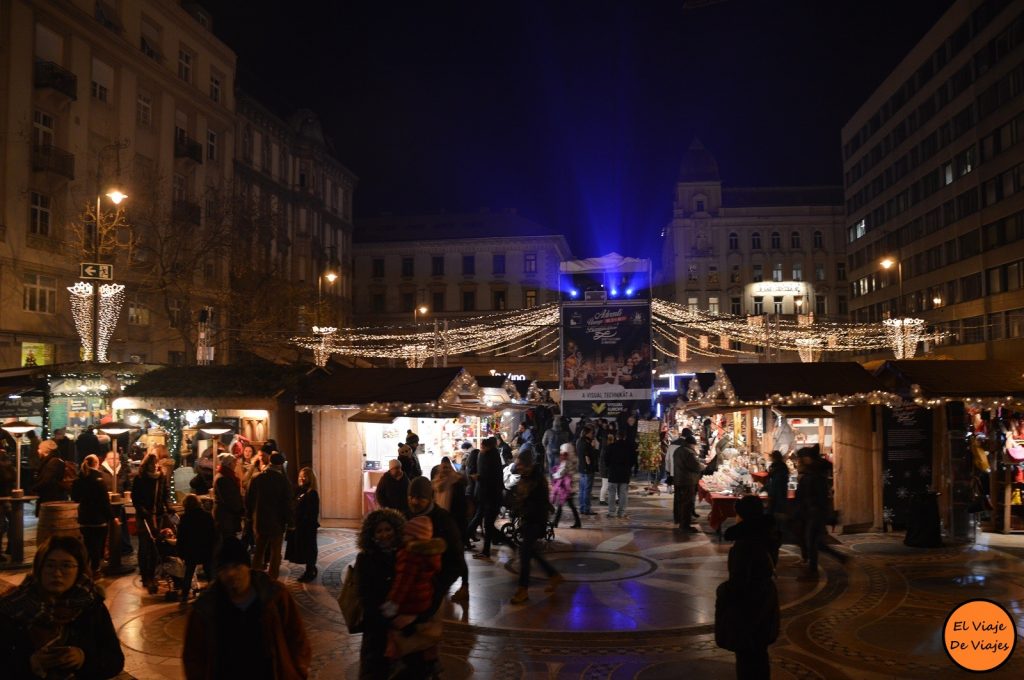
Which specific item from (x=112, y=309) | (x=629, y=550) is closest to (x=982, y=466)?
(x=629, y=550)

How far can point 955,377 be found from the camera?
14438 millimetres

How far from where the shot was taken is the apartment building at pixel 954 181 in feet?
134

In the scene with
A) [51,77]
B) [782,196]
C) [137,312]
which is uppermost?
[782,196]

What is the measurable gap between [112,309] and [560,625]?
71.7ft

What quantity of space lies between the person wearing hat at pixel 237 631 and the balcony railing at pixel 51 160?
2914 centimetres

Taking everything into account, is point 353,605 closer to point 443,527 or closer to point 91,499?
point 443,527

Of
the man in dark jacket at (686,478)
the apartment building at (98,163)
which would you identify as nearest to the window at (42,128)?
the apartment building at (98,163)

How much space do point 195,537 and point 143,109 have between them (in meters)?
30.1

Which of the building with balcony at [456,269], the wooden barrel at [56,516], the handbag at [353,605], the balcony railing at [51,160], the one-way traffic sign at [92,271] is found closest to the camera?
the handbag at [353,605]

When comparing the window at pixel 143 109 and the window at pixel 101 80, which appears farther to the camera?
the window at pixel 143 109

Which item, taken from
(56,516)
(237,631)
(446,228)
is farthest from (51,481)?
(446,228)

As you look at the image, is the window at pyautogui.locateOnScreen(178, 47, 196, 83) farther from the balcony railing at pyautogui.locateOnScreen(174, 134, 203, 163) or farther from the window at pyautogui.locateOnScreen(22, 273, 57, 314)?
the window at pyautogui.locateOnScreen(22, 273, 57, 314)

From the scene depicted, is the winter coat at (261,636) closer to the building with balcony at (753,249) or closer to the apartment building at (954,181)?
the apartment building at (954,181)

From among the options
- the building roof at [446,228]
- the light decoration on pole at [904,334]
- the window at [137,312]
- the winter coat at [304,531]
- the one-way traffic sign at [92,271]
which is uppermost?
the building roof at [446,228]
